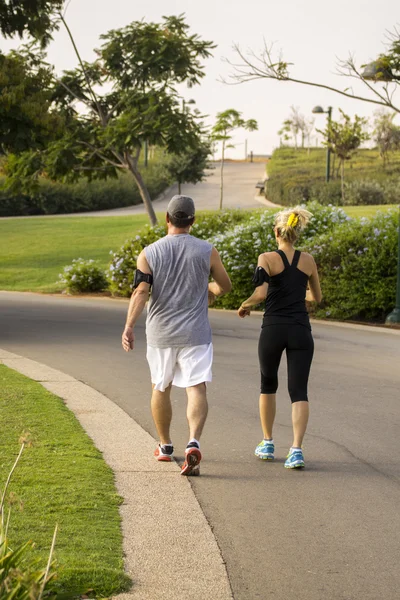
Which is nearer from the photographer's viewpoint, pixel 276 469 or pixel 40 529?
pixel 40 529

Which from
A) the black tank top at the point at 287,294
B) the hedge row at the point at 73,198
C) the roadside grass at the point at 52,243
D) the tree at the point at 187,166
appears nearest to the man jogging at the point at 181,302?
the black tank top at the point at 287,294

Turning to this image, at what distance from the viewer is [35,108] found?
17.2 m

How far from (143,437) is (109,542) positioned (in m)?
2.56

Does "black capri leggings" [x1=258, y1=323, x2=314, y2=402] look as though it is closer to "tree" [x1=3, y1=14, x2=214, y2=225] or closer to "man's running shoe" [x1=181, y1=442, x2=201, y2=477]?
"man's running shoe" [x1=181, y1=442, x2=201, y2=477]

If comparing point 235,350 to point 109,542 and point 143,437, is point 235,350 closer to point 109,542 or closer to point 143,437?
point 143,437

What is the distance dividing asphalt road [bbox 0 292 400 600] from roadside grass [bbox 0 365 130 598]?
596 mm

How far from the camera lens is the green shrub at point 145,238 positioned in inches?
878

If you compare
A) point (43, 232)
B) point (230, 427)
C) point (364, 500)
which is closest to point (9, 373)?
point (230, 427)

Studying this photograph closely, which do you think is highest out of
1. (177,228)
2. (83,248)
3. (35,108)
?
(35,108)

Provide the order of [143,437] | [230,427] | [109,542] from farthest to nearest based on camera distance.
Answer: [230,427] < [143,437] < [109,542]

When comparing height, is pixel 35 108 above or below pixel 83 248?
above

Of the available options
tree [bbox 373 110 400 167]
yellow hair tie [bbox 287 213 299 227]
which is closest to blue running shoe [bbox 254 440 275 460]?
yellow hair tie [bbox 287 213 299 227]

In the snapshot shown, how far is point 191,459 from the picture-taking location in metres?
6.18

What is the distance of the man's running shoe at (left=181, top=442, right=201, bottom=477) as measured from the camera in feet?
20.3
